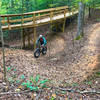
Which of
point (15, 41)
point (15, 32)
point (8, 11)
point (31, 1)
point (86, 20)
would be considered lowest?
point (15, 41)

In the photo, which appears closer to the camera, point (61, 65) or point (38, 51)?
point (61, 65)

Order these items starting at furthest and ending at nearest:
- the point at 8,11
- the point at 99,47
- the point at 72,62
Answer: the point at 8,11, the point at 99,47, the point at 72,62

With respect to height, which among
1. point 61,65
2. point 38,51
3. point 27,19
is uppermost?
point 27,19

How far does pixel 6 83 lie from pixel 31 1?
67.0 ft

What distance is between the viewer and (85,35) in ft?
44.8

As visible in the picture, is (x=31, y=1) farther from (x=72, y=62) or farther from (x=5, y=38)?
(x=72, y=62)

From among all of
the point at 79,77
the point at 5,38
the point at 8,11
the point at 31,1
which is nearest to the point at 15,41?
the point at 5,38

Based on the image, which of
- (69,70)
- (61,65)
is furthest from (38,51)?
(69,70)

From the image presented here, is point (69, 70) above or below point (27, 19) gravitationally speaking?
below

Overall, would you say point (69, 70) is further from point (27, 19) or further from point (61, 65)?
point (27, 19)

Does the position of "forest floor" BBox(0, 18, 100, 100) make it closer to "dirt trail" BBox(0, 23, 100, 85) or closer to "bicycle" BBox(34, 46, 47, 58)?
"dirt trail" BBox(0, 23, 100, 85)

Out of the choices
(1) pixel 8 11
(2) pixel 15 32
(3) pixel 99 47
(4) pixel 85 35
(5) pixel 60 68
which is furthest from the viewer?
(2) pixel 15 32

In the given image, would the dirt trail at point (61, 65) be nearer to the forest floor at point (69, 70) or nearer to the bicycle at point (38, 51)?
the forest floor at point (69, 70)

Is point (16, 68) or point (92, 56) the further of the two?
point (92, 56)
